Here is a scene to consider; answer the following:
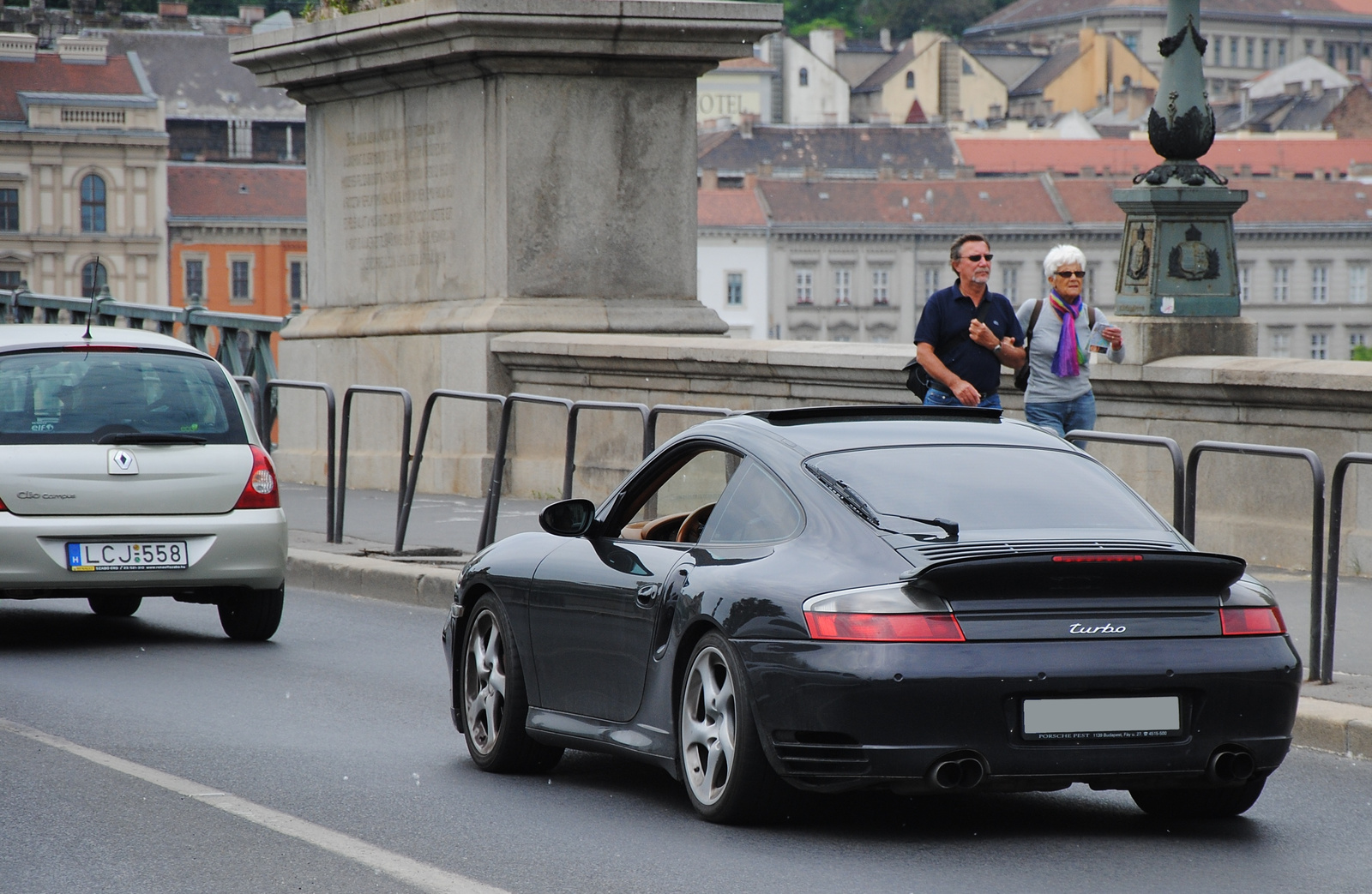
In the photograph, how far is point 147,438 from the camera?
421 inches

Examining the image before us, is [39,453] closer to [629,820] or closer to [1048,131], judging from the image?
[629,820]

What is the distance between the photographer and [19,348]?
1091 cm

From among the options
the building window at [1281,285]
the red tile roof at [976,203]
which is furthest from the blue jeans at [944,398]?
the building window at [1281,285]

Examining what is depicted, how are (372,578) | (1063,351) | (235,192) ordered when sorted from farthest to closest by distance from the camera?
(235,192) → (372,578) → (1063,351)

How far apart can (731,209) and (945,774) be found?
139 meters

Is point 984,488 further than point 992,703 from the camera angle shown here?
Yes

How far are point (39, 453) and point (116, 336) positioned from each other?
3.39 feet

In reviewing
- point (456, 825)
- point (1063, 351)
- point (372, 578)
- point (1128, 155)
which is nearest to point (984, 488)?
point (456, 825)

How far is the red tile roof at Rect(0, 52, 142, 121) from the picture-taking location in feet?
379

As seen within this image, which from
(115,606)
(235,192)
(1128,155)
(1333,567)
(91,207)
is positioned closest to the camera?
(1333,567)

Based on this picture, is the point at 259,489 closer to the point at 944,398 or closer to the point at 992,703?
the point at 944,398

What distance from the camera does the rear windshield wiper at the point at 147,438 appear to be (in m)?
10.7

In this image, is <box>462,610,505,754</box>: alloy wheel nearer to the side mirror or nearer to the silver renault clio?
the side mirror

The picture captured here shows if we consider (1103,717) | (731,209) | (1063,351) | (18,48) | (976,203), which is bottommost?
(1103,717)
